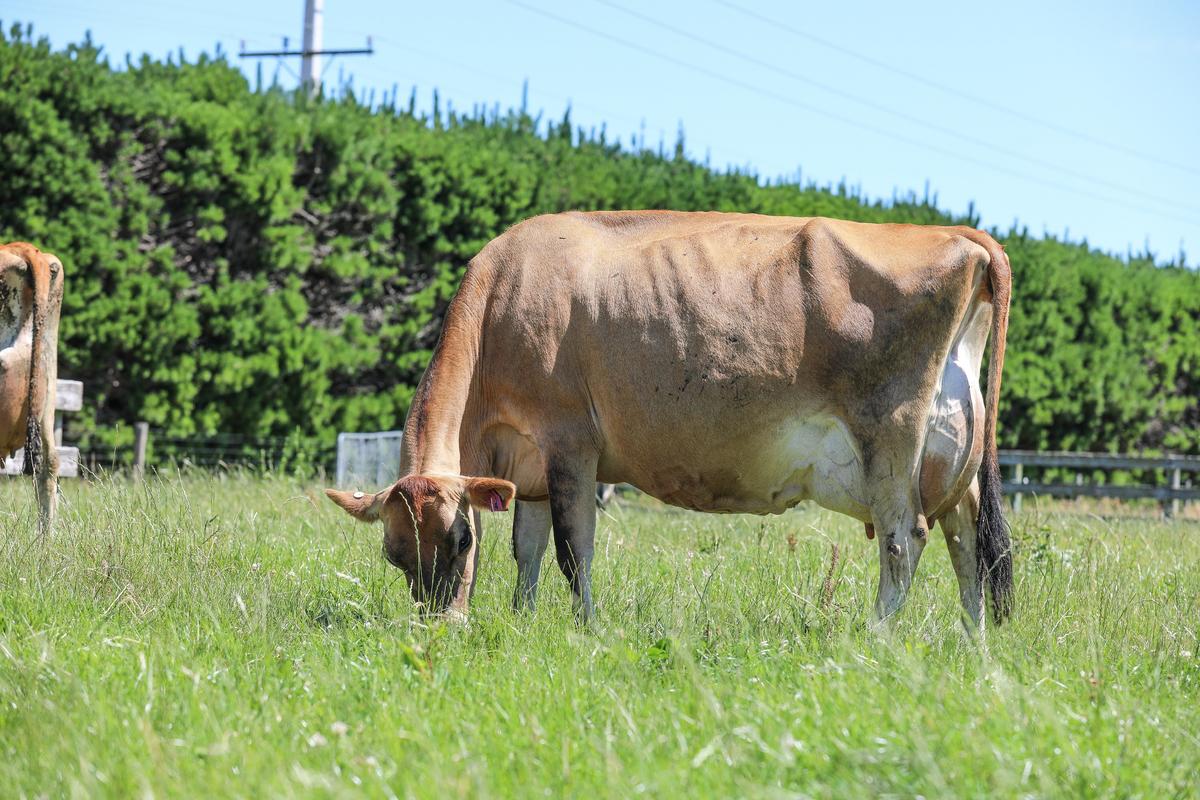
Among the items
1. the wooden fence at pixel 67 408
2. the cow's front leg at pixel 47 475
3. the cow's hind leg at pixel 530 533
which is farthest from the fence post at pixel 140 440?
the cow's hind leg at pixel 530 533

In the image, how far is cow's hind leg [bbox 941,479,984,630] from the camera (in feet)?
18.6

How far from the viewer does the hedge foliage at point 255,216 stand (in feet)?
35.2

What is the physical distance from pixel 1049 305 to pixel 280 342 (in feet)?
33.1

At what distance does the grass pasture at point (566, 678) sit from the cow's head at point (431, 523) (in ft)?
0.63

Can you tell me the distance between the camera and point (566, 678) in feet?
13.1

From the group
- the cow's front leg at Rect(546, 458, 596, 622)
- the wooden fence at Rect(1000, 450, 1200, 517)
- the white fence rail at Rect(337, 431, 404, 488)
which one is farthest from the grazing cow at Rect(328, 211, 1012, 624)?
the wooden fence at Rect(1000, 450, 1200, 517)

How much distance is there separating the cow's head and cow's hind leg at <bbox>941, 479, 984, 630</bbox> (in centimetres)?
222

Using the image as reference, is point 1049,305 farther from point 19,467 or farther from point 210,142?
point 19,467

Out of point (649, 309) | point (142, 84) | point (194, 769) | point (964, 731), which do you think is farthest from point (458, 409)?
point (142, 84)

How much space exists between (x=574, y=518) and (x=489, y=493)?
0.64 meters

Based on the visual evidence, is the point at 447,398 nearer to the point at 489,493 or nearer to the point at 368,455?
the point at 489,493

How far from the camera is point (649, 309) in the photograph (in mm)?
5570

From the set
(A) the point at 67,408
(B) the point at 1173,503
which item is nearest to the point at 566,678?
(A) the point at 67,408

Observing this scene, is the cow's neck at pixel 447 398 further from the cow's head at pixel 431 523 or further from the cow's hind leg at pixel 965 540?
the cow's hind leg at pixel 965 540
